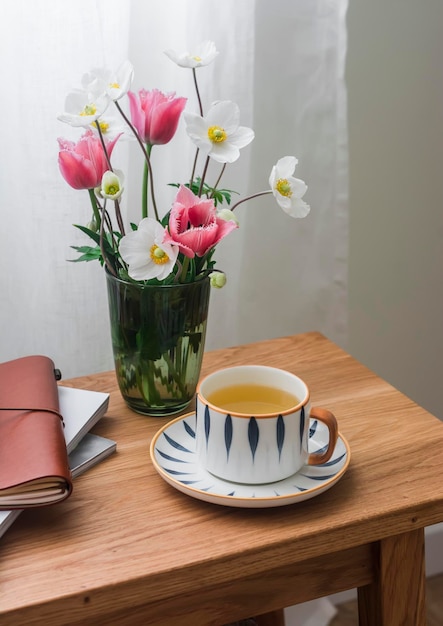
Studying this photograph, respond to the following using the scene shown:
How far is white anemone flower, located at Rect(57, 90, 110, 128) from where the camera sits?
70cm

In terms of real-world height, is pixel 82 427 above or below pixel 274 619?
above

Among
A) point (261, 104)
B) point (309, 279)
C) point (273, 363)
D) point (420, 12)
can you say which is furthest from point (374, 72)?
point (273, 363)

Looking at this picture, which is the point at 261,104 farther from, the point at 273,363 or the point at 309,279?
the point at 273,363

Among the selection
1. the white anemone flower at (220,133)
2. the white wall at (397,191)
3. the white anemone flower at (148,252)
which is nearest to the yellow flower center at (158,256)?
the white anemone flower at (148,252)

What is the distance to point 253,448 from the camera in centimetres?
64

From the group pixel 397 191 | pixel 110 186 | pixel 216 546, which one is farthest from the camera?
pixel 397 191

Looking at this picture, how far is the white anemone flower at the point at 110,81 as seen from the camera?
710mm

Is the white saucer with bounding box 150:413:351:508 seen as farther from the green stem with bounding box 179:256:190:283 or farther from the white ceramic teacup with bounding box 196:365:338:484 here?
the green stem with bounding box 179:256:190:283

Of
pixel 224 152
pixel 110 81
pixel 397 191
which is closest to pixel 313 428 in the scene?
pixel 224 152

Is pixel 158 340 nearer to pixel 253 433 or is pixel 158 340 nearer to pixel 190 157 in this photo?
pixel 253 433

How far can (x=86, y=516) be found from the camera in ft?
2.12

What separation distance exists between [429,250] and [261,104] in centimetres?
47

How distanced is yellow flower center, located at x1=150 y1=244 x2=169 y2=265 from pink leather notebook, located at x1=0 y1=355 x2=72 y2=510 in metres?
0.16

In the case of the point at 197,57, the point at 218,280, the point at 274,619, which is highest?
the point at 197,57
